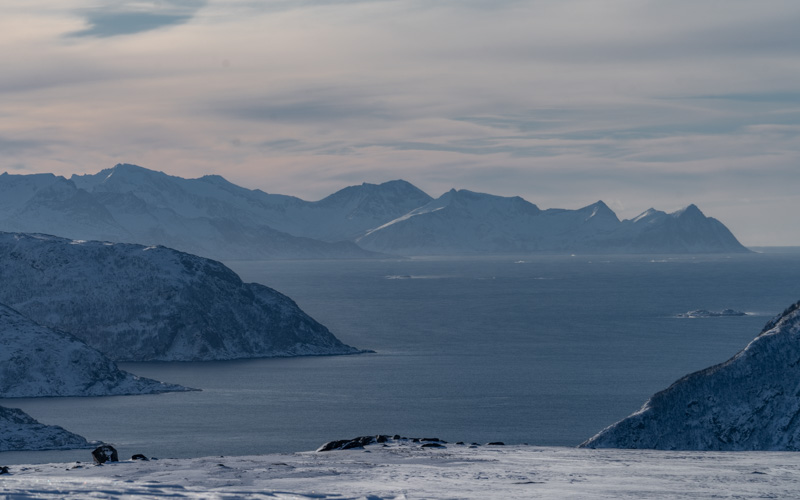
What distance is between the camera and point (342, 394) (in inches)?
6078

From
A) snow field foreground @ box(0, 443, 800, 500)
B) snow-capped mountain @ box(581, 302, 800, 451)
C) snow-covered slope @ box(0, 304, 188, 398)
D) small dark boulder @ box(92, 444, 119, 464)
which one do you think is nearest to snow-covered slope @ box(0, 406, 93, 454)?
snow-covered slope @ box(0, 304, 188, 398)

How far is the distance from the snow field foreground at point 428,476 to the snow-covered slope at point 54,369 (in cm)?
10733

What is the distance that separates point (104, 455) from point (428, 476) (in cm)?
1764

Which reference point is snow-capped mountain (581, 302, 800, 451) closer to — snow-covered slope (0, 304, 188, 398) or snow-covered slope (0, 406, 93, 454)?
snow-covered slope (0, 406, 93, 454)

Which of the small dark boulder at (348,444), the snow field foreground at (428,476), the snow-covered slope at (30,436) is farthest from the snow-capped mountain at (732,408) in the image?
the snow-covered slope at (30,436)

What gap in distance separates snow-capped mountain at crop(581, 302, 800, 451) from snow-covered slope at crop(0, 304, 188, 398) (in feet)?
310

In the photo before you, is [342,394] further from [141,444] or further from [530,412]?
[141,444]

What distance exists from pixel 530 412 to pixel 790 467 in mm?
87944

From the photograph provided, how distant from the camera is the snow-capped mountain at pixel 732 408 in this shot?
77.6 meters

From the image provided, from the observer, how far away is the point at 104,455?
54.6m

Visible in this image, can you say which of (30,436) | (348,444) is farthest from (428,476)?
(30,436)

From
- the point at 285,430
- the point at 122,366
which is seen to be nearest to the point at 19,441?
the point at 285,430

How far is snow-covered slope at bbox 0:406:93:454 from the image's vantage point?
106938mm

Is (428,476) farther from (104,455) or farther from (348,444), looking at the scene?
(104,455)
